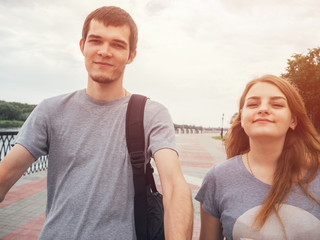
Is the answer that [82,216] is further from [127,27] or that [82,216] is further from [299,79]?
[299,79]

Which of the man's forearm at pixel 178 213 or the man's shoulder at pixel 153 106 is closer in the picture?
the man's forearm at pixel 178 213

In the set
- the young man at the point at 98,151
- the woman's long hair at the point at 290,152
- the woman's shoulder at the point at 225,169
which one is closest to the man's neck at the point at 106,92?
the young man at the point at 98,151

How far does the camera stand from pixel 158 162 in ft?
4.64

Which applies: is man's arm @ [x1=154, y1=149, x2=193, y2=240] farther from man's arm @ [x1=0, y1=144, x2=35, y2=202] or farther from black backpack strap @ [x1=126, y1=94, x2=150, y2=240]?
man's arm @ [x1=0, y1=144, x2=35, y2=202]

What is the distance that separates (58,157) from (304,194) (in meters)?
1.36

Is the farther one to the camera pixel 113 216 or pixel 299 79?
pixel 299 79

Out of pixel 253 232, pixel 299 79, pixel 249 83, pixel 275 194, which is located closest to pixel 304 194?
pixel 275 194

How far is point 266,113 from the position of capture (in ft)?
5.58

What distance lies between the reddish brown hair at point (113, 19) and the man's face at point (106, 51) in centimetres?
2

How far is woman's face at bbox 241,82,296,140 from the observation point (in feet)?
5.55

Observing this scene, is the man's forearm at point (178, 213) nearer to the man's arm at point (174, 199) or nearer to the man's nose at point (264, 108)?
the man's arm at point (174, 199)

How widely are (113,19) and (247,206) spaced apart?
1281mm

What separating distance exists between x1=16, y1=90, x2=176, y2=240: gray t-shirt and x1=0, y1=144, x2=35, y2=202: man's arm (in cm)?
4

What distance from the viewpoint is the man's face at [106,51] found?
1.59 meters
